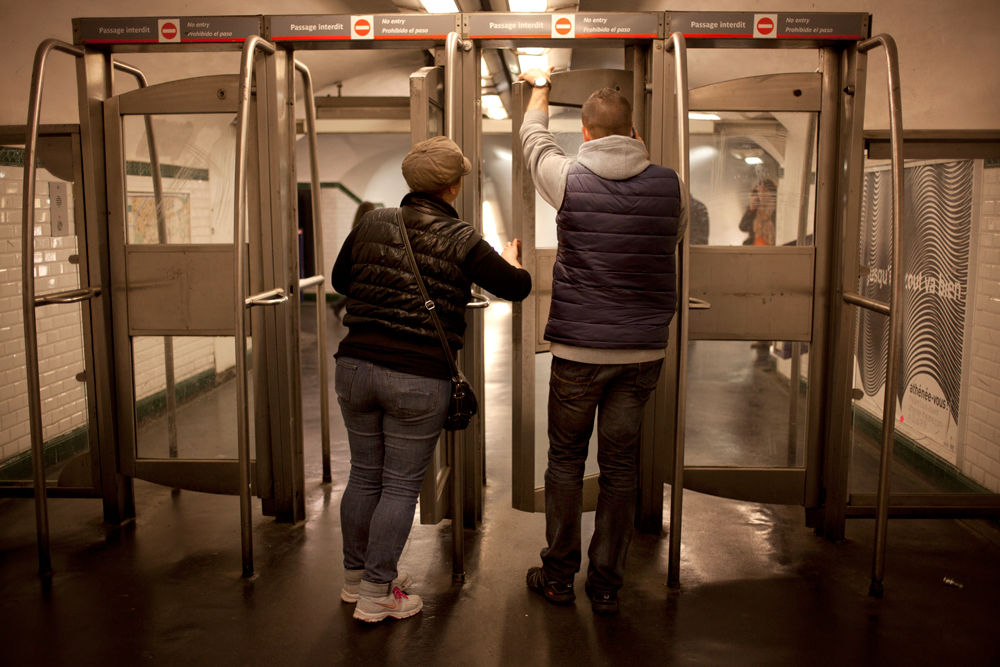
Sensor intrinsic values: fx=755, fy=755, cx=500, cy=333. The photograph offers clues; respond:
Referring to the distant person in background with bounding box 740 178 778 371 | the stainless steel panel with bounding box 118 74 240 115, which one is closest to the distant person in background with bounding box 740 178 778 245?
the distant person in background with bounding box 740 178 778 371

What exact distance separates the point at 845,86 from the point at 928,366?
1.50 metres

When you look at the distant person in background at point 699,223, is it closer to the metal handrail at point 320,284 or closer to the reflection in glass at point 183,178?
the metal handrail at point 320,284

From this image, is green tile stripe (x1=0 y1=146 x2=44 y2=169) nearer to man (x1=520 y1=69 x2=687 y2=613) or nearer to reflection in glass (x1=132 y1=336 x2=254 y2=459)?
reflection in glass (x1=132 y1=336 x2=254 y2=459)

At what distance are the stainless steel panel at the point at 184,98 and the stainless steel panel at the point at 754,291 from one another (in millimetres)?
2142

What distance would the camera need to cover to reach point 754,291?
3291 millimetres

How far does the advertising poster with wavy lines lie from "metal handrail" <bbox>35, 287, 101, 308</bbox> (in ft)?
11.6

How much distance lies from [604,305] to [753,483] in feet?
4.89

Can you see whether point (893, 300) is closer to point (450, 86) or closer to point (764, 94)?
point (764, 94)

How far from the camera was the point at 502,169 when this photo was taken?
15.4 m

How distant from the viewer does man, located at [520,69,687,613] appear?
94.5 inches

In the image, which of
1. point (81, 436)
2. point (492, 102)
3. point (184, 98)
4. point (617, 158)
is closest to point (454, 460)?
point (617, 158)

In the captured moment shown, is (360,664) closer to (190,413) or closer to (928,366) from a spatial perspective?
(190,413)

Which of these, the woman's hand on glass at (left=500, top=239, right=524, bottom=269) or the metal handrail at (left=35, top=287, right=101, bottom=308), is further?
the metal handrail at (left=35, top=287, right=101, bottom=308)

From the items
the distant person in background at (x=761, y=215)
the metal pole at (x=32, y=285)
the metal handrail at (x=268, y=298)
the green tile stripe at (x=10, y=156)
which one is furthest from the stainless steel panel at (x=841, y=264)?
the green tile stripe at (x=10, y=156)
